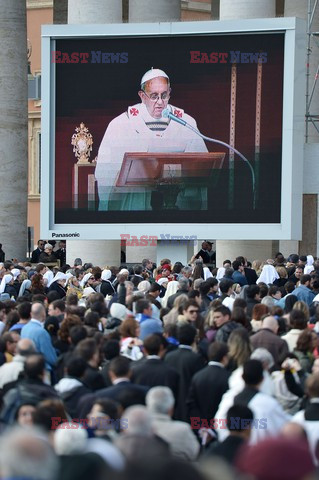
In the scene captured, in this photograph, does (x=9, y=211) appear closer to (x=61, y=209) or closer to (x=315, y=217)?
(x=61, y=209)

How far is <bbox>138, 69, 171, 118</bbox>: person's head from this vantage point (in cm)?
3572

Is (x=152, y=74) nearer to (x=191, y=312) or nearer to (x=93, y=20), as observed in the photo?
(x=93, y=20)

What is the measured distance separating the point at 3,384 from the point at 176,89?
23219 millimetres

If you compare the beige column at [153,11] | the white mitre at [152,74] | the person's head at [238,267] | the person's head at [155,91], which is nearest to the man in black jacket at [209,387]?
the person's head at [238,267]

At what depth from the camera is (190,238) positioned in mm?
35875

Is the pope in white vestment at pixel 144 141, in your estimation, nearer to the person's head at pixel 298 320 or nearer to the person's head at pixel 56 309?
the person's head at pixel 56 309

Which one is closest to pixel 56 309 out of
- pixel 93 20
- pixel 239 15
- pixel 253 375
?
pixel 253 375

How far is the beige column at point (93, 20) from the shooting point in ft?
130

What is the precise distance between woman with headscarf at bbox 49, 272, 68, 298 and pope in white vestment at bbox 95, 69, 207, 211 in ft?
29.1

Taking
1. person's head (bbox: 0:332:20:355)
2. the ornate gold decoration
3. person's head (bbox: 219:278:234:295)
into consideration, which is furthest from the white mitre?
person's head (bbox: 0:332:20:355)

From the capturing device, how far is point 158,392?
10.6 m

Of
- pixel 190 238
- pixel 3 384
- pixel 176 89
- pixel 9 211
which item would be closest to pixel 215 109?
pixel 176 89

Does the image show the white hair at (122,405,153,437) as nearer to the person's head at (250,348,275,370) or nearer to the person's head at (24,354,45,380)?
the person's head at (24,354,45,380)

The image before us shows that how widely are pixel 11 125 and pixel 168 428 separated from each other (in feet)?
106
